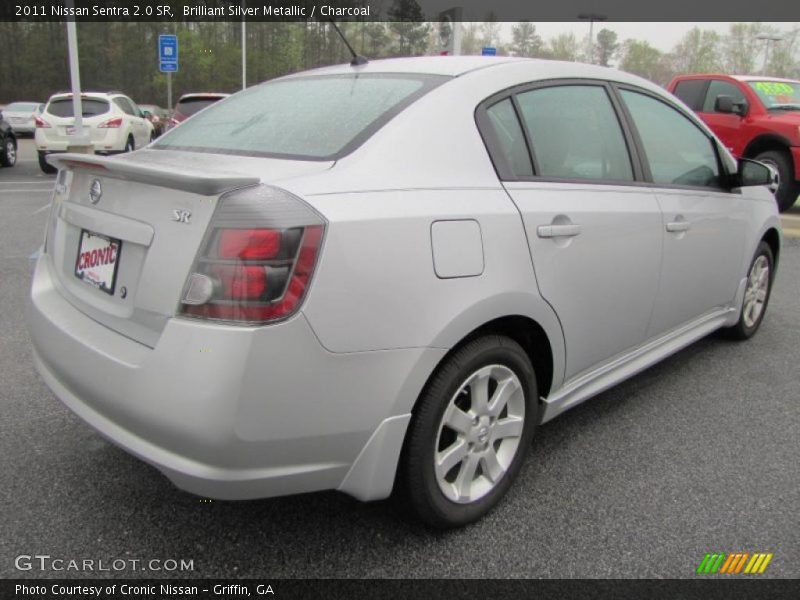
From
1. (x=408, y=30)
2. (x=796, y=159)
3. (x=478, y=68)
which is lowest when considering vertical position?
(x=796, y=159)

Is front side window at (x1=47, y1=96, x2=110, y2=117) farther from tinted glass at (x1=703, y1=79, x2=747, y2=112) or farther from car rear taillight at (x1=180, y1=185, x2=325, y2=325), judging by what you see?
car rear taillight at (x1=180, y1=185, x2=325, y2=325)

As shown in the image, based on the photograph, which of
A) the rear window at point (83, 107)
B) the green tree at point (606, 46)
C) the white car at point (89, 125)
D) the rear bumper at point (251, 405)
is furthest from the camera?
the green tree at point (606, 46)

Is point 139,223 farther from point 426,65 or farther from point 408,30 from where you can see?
point 408,30

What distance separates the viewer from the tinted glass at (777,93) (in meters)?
10.2

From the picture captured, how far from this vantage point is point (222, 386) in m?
1.66

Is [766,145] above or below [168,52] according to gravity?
below

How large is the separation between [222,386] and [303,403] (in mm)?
222

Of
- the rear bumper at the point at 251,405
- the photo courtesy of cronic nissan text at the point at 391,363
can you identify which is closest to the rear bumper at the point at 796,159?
the photo courtesy of cronic nissan text at the point at 391,363

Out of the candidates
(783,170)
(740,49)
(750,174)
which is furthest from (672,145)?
(740,49)

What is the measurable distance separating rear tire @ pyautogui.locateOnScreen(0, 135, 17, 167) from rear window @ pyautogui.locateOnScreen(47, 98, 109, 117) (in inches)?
65.9

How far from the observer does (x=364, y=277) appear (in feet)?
5.87

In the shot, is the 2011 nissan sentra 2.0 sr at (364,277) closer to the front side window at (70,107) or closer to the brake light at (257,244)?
the brake light at (257,244)

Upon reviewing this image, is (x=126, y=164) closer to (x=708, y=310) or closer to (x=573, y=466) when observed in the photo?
(x=573, y=466)

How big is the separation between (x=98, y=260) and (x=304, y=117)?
86cm
